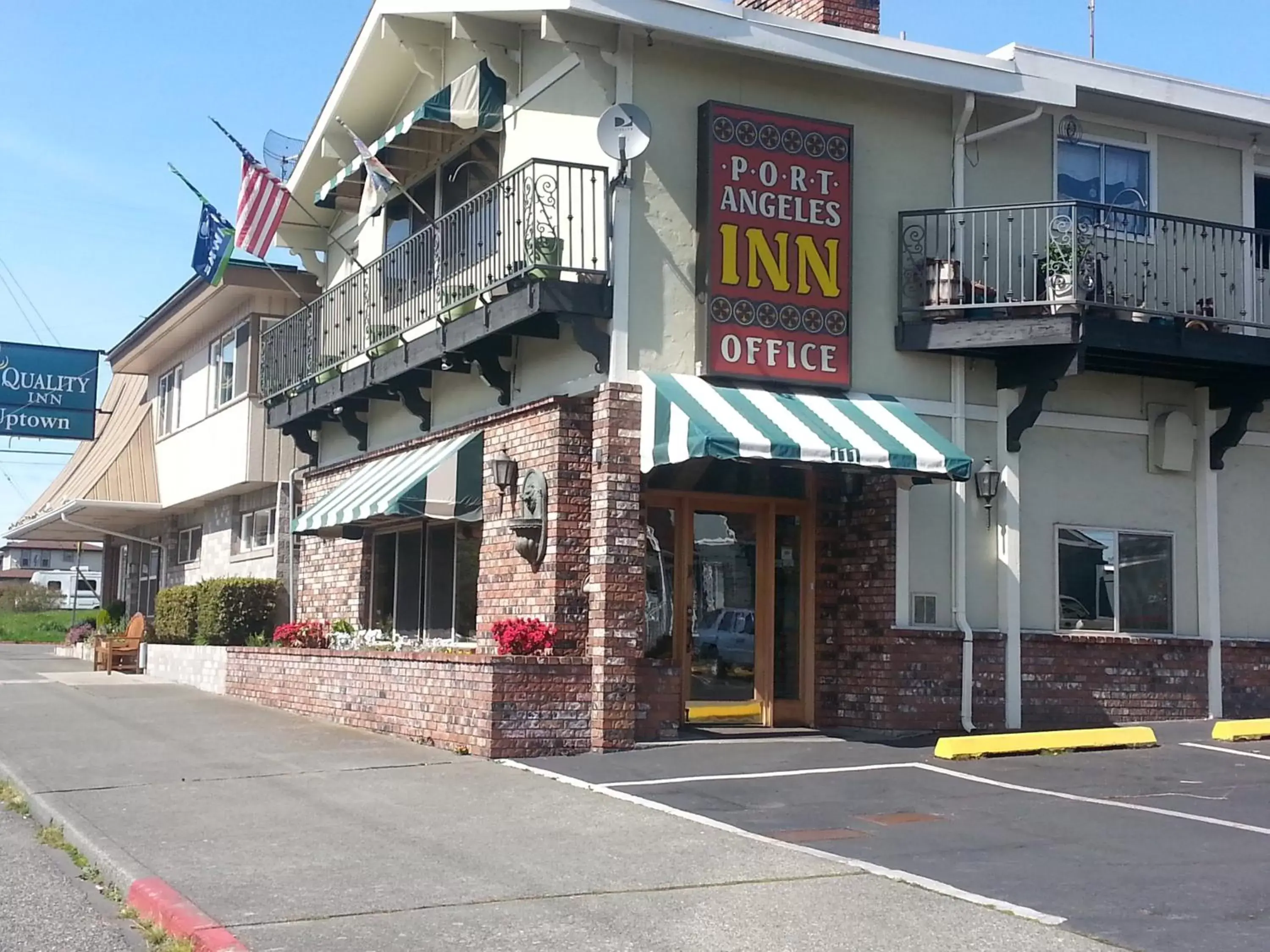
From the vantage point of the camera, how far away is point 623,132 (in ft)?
41.7

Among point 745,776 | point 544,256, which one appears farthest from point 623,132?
point 745,776

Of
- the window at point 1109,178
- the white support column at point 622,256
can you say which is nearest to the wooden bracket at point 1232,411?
the window at point 1109,178

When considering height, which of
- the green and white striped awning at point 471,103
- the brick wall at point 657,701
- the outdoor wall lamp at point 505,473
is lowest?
the brick wall at point 657,701

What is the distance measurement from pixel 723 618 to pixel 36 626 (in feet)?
152

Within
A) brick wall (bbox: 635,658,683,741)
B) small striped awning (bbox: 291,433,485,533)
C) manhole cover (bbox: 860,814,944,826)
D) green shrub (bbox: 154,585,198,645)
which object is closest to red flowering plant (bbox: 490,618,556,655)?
brick wall (bbox: 635,658,683,741)

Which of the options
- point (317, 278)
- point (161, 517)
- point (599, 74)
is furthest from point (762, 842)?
point (161, 517)

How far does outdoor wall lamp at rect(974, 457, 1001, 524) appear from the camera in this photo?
47.1 feet

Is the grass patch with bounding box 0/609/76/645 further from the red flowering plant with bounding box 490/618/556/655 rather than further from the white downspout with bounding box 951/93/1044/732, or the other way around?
the white downspout with bounding box 951/93/1044/732

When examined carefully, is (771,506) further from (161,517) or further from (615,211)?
(161,517)

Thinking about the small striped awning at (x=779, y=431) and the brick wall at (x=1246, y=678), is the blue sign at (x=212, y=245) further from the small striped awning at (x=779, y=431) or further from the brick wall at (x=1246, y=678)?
the brick wall at (x=1246, y=678)

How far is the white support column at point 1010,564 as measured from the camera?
14.3 m

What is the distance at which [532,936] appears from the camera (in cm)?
655

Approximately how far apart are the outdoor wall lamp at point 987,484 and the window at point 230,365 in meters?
Answer: 12.2

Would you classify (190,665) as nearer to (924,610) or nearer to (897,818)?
(924,610)
